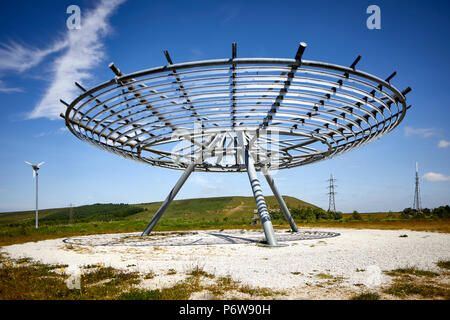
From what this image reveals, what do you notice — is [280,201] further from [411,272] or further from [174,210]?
[174,210]

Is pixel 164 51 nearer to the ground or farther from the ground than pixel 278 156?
farther from the ground

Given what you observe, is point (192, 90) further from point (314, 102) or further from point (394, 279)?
point (394, 279)

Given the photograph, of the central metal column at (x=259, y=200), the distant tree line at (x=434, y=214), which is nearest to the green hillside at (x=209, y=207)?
the distant tree line at (x=434, y=214)

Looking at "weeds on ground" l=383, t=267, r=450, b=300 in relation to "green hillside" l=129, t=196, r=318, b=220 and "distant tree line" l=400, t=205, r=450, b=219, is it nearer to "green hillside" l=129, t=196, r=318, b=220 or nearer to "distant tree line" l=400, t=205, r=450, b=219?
"distant tree line" l=400, t=205, r=450, b=219

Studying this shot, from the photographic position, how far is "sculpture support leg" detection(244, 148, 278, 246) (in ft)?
53.7

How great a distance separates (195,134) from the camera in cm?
2242

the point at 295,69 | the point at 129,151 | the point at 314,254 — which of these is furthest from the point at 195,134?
the point at 314,254

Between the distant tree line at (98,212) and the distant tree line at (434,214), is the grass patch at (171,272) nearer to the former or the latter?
the distant tree line at (434,214)

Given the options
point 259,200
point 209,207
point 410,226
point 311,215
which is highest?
point 259,200

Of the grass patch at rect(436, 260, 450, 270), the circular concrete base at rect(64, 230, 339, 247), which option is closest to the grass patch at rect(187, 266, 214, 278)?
the circular concrete base at rect(64, 230, 339, 247)

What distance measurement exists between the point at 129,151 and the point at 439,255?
74.3 ft

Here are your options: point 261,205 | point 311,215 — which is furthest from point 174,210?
point 261,205

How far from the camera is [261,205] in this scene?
1773 centimetres
